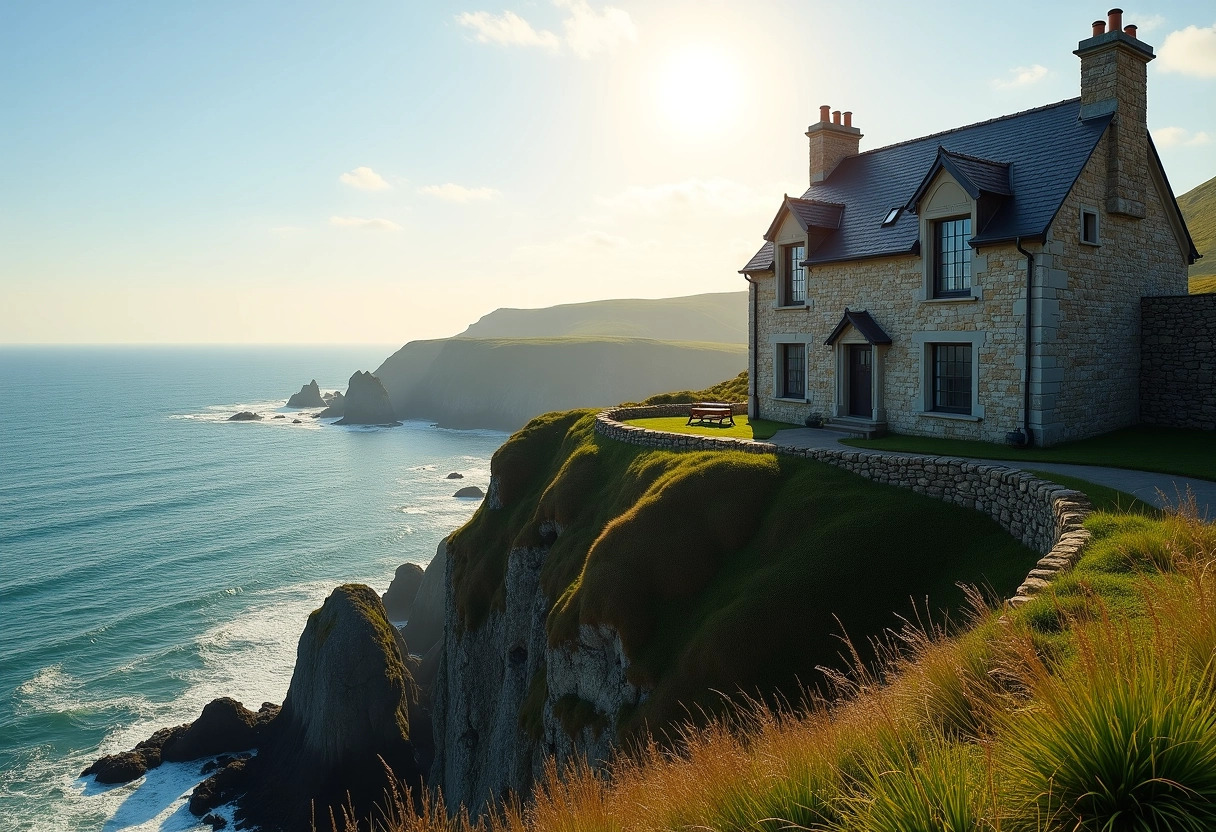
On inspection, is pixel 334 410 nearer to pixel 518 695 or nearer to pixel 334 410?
pixel 334 410

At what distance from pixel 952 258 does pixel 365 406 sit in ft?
458

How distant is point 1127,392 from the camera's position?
85.7 feet

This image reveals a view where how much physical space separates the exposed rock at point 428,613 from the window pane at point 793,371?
90.8 feet

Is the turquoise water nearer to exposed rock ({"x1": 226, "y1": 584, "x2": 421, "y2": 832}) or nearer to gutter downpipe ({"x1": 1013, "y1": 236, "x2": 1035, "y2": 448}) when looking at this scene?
exposed rock ({"x1": 226, "y1": 584, "x2": 421, "y2": 832})

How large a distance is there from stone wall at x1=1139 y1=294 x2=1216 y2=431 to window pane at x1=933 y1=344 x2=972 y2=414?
6652 millimetres

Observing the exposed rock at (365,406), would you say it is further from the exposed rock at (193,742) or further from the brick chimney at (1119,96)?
the brick chimney at (1119,96)

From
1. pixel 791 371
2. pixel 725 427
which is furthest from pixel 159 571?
pixel 791 371

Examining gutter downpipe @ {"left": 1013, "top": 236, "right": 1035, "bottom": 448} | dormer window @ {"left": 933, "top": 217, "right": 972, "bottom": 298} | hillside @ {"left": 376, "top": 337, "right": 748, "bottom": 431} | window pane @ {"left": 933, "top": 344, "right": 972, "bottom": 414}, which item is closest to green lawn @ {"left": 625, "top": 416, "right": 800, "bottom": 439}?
window pane @ {"left": 933, "top": 344, "right": 972, "bottom": 414}

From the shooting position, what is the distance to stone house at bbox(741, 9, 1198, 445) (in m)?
23.5

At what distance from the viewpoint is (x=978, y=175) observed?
24.8m

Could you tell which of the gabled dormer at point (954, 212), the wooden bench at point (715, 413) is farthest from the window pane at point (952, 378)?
the wooden bench at point (715, 413)

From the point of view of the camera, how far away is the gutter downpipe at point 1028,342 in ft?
75.7

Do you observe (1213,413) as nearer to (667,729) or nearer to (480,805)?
(667,729)

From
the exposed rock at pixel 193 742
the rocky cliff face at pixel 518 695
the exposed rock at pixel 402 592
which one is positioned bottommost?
the exposed rock at pixel 193 742
